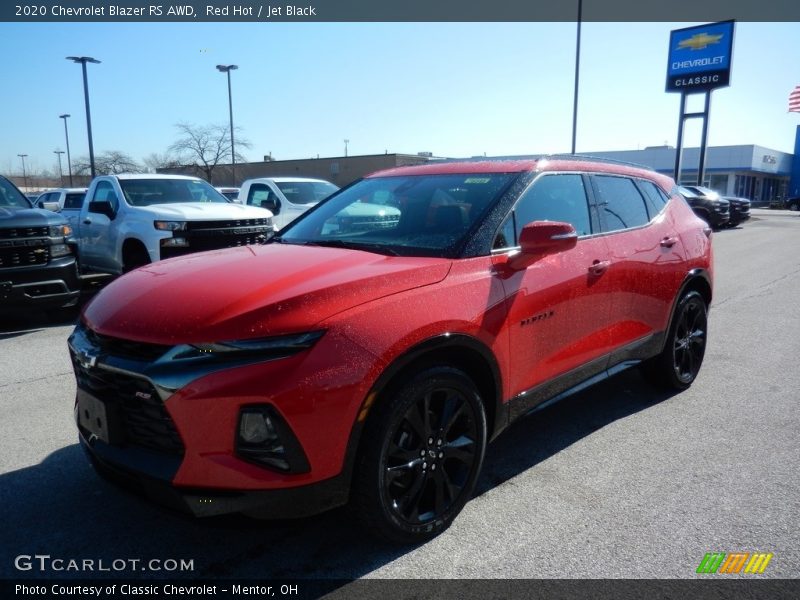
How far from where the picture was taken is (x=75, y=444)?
377 centimetres

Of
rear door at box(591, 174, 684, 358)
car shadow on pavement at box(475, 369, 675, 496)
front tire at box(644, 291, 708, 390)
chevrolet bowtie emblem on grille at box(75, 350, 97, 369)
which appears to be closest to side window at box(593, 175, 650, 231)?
rear door at box(591, 174, 684, 358)

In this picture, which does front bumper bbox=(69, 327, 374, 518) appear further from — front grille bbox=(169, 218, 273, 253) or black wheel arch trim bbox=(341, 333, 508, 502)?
front grille bbox=(169, 218, 273, 253)

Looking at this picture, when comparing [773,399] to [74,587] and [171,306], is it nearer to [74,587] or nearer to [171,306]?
[171,306]

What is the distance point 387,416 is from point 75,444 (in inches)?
93.9

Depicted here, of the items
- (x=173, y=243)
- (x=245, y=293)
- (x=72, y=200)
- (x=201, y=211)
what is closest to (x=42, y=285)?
(x=173, y=243)

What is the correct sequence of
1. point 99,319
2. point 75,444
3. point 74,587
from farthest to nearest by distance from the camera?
1. point 75,444
2. point 99,319
3. point 74,587

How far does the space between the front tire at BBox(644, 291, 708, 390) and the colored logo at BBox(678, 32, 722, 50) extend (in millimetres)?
32073

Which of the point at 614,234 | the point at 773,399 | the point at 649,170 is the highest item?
the point at 649,170

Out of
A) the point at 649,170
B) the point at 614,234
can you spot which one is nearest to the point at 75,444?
the point at 614,234

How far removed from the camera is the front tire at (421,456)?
2.50 metres

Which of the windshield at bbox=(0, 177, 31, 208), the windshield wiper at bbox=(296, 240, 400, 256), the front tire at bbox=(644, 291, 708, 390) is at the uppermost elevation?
the windshield at bbox=(0, 177, 31, 208)

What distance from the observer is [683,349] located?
4898mm

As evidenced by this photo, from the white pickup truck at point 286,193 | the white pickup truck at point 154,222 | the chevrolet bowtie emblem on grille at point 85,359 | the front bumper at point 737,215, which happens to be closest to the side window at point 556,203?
the chevrolet bowtie emblem on grille at point 85,359

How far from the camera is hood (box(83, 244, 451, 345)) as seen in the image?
92.4 inches
